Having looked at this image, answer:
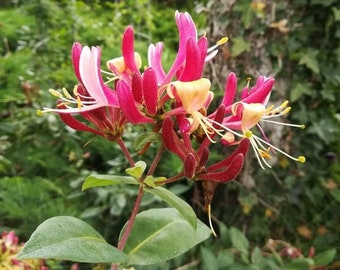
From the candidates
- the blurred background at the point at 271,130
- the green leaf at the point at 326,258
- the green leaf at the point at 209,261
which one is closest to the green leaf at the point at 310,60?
the blurred background at the point at 271,130

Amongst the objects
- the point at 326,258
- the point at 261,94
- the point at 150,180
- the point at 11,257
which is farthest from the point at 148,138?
the point at 326,258

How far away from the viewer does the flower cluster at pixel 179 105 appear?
27.2 inches

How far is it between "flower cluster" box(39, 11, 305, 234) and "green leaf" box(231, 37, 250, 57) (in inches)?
42.1

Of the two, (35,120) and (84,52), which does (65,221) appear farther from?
(35,120)

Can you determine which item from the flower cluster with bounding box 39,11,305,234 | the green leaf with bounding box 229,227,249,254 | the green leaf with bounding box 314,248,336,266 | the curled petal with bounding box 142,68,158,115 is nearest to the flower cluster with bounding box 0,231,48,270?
the flower cluster with bounding box 39,11,305,234

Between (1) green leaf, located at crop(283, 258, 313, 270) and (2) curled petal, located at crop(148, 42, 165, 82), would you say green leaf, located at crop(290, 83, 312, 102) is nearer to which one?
(1) green leaf, located at crop(283, 258, 313, 270)

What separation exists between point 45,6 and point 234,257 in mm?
1393

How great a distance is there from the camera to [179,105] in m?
0.72

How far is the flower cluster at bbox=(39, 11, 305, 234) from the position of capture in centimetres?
69

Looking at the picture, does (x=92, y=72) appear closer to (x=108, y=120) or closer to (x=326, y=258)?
(x=108, y=120)

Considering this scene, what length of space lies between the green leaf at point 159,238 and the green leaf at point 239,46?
3.39ft

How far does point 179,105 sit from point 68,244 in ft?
0.77

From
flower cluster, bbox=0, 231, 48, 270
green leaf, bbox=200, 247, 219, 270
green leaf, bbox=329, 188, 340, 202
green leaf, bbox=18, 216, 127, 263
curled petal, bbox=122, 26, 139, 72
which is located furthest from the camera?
green leaf, bbox=329, 188, 340, 202

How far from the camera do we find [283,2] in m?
1.84
